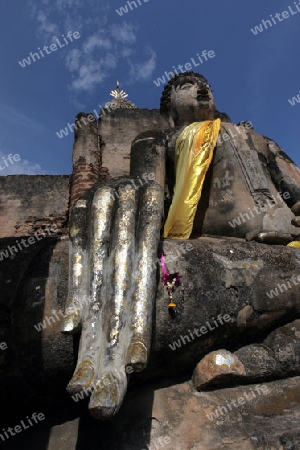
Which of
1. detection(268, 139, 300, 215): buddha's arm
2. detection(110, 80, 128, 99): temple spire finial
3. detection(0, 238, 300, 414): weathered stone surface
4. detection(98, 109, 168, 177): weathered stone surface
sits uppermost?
detection(110, 80, 128, 99): temple spire finial

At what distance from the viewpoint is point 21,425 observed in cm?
179

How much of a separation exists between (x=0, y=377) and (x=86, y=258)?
638mm

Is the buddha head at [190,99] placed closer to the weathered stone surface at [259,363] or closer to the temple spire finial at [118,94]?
the weathered stone surface at [259,363]

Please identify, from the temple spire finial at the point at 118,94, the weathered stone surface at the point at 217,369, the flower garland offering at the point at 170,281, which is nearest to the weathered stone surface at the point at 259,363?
the weathered stone surface at the point at 217,369

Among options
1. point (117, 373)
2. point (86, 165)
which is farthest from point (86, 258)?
point (86, 165)

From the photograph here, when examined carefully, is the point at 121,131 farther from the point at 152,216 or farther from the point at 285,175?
the point at 152,216

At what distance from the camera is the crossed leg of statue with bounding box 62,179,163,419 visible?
1.44m

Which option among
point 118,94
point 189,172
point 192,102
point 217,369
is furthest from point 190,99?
point 118,94

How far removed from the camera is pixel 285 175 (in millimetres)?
3176

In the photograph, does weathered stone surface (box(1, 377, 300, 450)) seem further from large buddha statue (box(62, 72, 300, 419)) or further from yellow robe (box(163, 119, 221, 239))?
yellow robe (box(163, 119, 221, 239))

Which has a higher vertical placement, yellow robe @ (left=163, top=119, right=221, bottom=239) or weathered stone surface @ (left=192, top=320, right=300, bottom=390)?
yellow robe @ (left=163, top=119, right=221, bottom=239)

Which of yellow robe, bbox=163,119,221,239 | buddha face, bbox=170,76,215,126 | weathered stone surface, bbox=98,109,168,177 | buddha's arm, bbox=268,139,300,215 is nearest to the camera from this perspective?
yellow robe, bbox=163,119,221,239

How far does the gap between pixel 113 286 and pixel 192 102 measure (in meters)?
2.54

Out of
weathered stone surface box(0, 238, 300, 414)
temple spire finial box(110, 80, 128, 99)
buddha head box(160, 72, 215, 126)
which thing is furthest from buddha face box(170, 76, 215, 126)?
temple spire finial box(110, 80, 128, 99)
